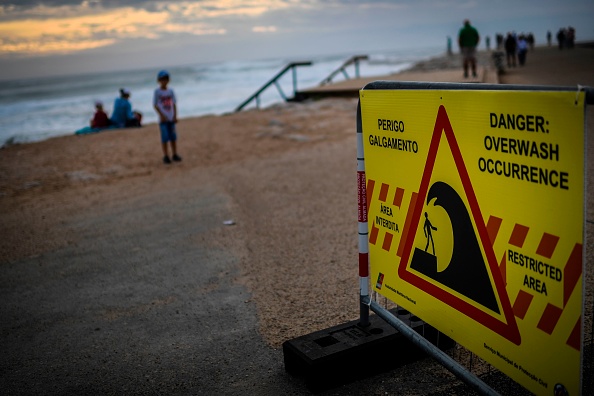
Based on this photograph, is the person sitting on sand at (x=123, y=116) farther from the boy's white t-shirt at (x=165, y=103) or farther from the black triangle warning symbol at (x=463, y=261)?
the black triangle warning symbol at (x=463, y=261)

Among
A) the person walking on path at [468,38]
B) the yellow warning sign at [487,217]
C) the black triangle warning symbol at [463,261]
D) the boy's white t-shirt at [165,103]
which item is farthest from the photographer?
the person walking on path at [468,38]

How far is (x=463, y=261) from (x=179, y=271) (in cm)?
337

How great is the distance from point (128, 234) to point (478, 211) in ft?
16.9

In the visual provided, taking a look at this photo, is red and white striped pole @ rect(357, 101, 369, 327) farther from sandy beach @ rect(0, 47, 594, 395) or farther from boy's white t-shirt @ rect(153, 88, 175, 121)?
boy's white t-shirt @ rect(153, 88, 175, 121)

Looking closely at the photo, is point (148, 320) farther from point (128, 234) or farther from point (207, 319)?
point (128, 234)

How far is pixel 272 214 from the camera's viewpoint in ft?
23.2

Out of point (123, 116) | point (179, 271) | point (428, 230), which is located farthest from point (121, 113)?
point (428, 230)

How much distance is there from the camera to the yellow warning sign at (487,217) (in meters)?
2.00

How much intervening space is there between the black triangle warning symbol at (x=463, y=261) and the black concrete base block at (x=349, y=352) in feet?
1.87

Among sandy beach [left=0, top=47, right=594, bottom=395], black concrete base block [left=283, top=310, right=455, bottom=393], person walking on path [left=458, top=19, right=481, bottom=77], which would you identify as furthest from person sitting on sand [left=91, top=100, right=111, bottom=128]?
black concrete base block [left=283, top=310, right=455, bottom=393]

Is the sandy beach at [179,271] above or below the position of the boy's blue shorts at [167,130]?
below

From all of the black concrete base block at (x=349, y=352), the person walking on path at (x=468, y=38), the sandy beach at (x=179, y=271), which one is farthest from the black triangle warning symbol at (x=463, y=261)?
the person walking on path at (x=468, y=38)

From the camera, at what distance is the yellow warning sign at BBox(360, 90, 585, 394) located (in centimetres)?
200

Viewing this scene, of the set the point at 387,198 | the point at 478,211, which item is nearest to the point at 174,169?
the point at 387,198
